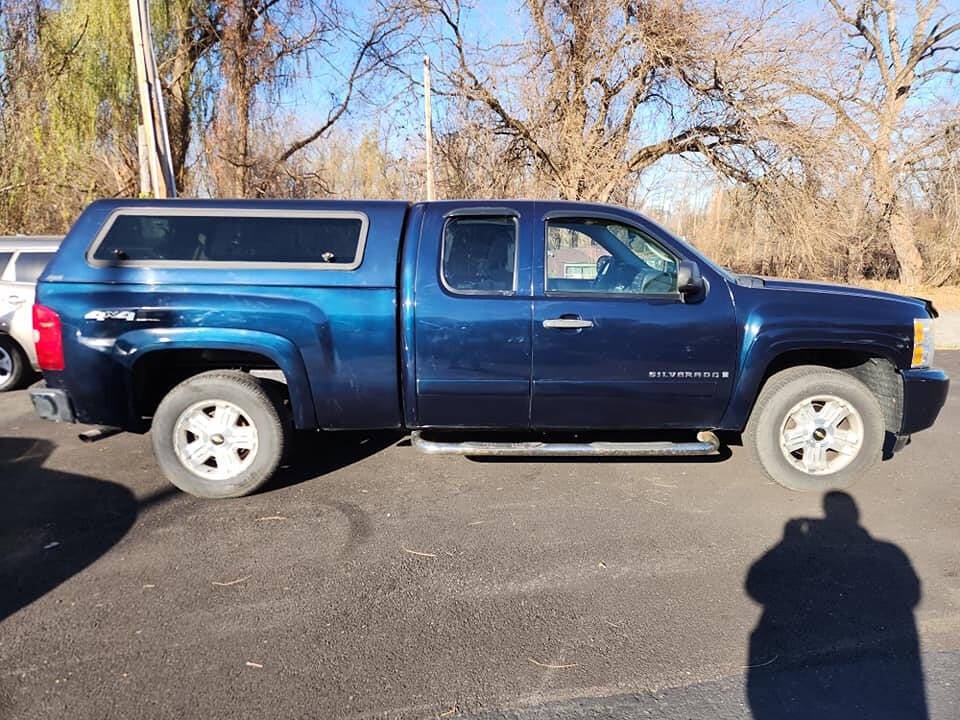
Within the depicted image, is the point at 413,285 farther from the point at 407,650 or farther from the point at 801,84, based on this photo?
the point at 801,84

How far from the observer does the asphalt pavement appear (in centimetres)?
225

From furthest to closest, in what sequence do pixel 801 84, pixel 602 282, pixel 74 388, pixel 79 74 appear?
1. pixel 79 74
2. pixel 801 84
3. pixel 602 282
4. pixel 74 388

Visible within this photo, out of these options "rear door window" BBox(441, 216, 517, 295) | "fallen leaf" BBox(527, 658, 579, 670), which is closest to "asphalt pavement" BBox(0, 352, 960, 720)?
"fallen leaf" BBox(527, 658, 579, 670)

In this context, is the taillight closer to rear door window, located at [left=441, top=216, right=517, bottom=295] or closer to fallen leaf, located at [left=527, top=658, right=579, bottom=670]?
rear door window, located at [left=441, top=216, right=517, bottom=295]

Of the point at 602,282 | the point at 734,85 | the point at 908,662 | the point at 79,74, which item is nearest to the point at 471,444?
the point at 602,282

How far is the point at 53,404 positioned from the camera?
3775mm

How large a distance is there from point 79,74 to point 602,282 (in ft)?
53.3

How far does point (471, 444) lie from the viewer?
395 cm

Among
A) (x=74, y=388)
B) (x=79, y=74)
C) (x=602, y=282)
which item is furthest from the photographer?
(x=79, y=74)

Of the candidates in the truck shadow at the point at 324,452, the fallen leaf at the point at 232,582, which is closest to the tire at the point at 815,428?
the truck shadow at the point at 324,452

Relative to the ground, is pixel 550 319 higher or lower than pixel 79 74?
lower

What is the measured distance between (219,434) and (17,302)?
4.72 meters

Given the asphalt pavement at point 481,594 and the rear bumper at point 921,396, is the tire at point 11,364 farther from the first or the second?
the rear bumper at point 921,396

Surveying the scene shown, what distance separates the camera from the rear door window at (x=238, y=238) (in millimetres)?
3799
